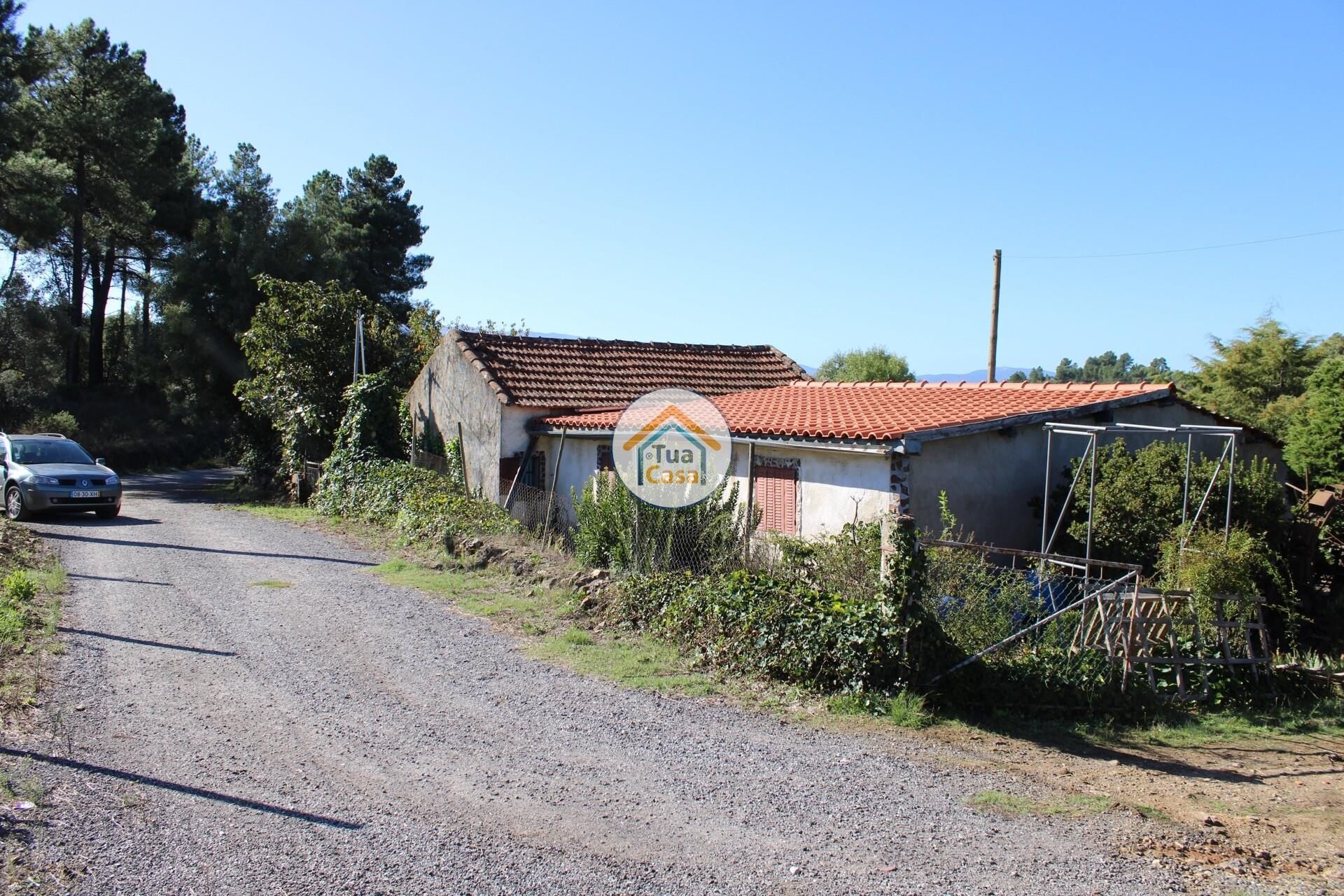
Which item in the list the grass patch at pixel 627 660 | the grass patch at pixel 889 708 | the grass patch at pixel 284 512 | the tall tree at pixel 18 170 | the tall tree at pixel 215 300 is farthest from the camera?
the tall tree at pixel 215 300

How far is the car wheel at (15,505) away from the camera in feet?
58.4

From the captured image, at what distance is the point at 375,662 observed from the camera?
8.99 meters

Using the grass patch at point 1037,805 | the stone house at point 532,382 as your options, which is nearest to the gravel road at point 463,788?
the grass patch at point 1037,805

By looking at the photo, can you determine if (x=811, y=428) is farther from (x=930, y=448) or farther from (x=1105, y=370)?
(x=1105, y=370)

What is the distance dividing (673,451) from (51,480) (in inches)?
472

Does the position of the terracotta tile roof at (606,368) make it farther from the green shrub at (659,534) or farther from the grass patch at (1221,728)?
the grass patch at (1221,728)

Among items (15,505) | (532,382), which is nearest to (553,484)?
(532,382)

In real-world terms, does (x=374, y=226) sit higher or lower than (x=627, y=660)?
higher

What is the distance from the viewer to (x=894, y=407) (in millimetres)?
14148

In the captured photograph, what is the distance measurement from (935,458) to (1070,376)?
74.0 m

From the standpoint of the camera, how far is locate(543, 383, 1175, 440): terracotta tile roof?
1227 cm

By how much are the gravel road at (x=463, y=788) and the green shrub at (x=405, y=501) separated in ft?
17.4

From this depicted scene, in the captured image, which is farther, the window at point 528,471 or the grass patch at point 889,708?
the window at point 528,471

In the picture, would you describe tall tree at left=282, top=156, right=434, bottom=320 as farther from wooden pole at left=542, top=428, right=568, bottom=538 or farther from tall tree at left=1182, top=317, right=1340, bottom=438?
tall tree at left=1182, top=317, right=1340, bottom=438
